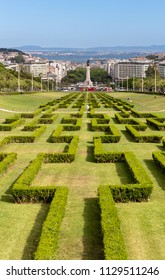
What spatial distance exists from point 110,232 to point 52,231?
1.38 meters

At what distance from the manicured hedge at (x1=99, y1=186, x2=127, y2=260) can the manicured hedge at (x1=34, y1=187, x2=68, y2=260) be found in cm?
112

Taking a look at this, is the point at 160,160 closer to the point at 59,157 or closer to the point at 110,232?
the point at 59,157

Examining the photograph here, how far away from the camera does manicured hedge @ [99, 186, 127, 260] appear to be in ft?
27.2

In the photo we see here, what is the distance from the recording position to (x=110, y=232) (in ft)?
30.4

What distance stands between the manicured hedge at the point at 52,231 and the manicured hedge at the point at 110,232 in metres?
1.12

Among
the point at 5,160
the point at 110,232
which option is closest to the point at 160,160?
the point at 5,160

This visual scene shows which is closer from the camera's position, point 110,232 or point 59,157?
point 110,232

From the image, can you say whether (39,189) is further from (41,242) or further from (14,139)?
(14,139)

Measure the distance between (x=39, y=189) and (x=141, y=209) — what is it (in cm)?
330

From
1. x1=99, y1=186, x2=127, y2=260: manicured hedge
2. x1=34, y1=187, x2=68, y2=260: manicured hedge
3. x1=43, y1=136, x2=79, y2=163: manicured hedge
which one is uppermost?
x1=99, y1=186, x2=127, y2=260: manicured hedge

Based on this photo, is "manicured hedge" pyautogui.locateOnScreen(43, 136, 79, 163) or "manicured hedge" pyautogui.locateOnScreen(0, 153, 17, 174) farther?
"manicured hedge" pyautogui.locateOnScreen(43, 136, 79, 163)

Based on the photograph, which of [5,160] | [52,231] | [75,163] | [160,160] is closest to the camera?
[52,231]

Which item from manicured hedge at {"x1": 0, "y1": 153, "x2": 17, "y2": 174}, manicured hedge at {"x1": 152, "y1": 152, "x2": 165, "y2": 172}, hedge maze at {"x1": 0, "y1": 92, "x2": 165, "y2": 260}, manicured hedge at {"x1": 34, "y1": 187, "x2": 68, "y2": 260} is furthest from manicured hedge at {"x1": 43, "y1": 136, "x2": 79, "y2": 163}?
manicured hedge at {"x1": 34, "y1": 187, "x2": 68, "y2": 260}

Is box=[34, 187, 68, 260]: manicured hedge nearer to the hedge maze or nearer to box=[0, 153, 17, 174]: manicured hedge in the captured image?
the hedge maze
